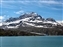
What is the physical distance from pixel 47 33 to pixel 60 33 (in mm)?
14612

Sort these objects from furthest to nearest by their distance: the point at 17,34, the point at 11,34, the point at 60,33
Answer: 1. the point at 60,33
2. the point at 17,34
3. the point at 11,34

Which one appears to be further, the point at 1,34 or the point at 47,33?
the point at 47,33

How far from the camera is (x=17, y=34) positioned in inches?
5886

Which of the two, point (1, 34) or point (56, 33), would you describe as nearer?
point (1, 34)

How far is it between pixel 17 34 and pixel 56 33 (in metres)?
53.6

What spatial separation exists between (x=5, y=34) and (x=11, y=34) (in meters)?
9.79

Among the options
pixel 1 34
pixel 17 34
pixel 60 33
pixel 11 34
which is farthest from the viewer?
pixel 60 33

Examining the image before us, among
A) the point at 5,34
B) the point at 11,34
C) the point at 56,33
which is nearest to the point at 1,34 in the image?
the point at 5,34

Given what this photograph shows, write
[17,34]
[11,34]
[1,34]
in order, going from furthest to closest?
[17,34] < [11,34] < [1,34]

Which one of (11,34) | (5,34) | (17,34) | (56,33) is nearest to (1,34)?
(5,34)

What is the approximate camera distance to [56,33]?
620ft

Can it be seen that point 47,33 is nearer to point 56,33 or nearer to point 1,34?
point 56,33

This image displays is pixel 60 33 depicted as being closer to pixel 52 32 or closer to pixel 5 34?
pixel 52 32

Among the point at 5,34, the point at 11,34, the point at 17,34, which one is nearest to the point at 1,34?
the point at 5,34
